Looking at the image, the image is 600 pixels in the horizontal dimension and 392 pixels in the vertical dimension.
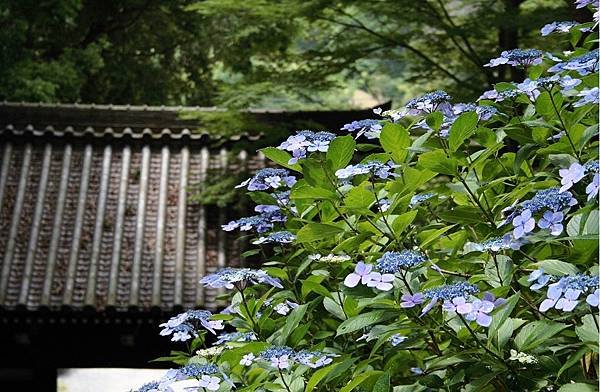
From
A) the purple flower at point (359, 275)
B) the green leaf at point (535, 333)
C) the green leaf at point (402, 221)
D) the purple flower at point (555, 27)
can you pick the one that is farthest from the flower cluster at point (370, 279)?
the purple flower at point (555, 27)

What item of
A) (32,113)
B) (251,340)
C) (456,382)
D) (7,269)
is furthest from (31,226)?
(456,382)

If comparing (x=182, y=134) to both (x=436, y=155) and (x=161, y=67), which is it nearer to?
(x=436, y=155)

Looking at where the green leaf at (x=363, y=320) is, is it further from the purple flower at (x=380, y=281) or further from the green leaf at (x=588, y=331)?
the green leaf at (x=588, y=331)

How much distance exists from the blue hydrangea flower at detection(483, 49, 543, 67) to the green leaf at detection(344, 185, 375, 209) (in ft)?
1.41

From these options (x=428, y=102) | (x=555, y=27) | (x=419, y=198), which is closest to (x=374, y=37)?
(x=555, y=27)

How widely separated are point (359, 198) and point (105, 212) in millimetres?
5483

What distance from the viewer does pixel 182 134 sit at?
24.1ft

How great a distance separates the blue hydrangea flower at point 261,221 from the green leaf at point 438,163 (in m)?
0.47

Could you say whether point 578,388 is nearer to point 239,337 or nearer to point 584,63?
point 584,63

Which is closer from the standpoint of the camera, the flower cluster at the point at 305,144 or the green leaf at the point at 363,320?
the green leaf at the point at 363,320

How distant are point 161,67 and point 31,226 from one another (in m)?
7.54

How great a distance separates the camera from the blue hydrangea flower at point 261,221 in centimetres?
191

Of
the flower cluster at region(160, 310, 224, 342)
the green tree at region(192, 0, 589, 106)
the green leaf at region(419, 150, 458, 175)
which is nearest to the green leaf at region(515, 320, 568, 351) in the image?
the green leaf at region(419, 150, 458, 175)

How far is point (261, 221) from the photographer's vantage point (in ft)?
6.35
